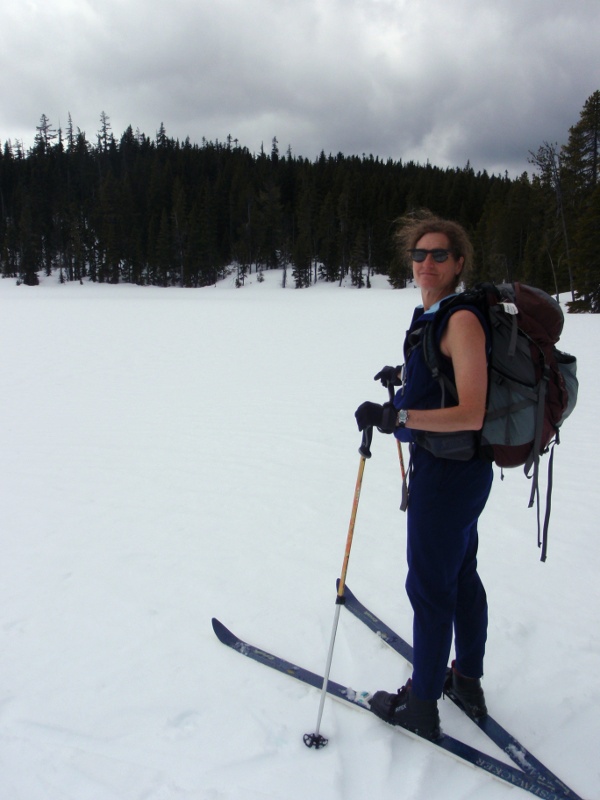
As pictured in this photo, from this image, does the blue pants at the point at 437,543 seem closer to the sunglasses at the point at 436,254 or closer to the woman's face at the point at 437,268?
the woman's face at the point at 437,268

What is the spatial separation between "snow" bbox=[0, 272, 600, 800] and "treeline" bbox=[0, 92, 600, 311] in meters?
36.9

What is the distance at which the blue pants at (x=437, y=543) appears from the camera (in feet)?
6.56

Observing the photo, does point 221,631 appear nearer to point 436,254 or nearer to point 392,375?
point 392,375

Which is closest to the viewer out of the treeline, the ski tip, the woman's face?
the woman's face

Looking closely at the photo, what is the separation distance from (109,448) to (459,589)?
525cm

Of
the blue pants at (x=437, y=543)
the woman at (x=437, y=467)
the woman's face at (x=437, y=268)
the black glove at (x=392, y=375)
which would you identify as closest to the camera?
the woman at (x=437, y=467)

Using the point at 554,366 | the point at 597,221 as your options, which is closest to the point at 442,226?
the point at 554,366

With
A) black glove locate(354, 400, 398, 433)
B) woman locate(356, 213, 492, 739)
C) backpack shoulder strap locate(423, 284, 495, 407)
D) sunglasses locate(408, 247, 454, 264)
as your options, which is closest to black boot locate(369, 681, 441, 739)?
woman locate(356, 213, 492, 739)

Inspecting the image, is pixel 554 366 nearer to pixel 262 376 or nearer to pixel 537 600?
pixel 537 600

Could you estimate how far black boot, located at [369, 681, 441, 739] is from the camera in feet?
7.26

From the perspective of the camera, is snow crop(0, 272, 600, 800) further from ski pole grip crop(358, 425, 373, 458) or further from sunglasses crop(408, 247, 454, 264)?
sunglasses crop(408, 247, 454, 264)

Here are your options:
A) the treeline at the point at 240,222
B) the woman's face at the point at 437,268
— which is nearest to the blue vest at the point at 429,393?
the woman's face at the point at 437,268

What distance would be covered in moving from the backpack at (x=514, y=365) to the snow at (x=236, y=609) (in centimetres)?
146

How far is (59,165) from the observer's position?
75.8 meters
